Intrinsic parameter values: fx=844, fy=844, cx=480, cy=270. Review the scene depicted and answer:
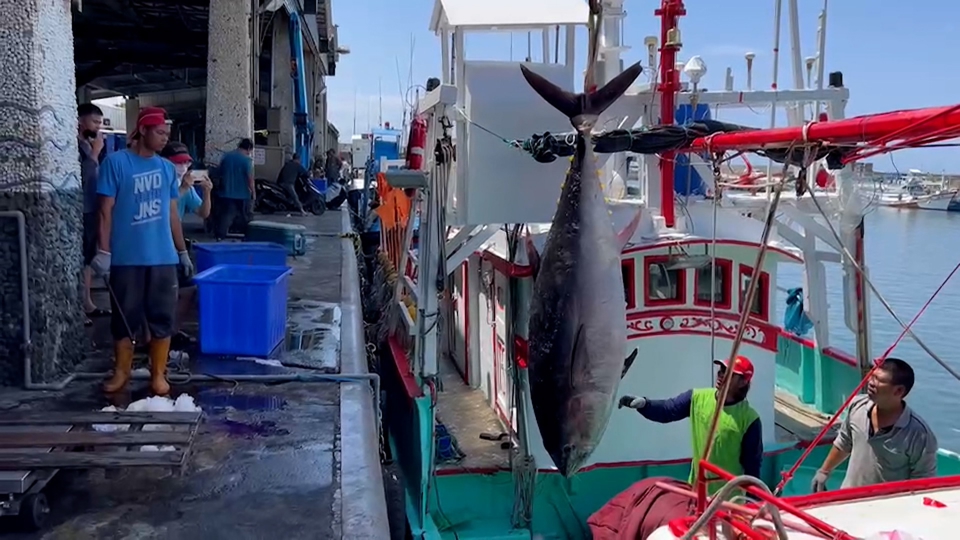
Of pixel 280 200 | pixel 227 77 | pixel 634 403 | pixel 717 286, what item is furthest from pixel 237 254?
pixel 280 200

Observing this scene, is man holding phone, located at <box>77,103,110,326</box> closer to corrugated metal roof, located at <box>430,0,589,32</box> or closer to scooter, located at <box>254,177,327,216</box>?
corrugated metal roof, located at <box>430,0,589,32</box>

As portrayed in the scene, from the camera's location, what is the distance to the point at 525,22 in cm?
634

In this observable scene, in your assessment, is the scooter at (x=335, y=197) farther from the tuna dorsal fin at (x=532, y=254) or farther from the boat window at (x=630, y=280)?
the boat window at (x=630, y=280)

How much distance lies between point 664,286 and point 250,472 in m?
4.66

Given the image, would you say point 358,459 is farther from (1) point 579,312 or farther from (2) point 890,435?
(2) point 890,435

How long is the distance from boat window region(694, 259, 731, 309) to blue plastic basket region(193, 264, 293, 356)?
3.79 m

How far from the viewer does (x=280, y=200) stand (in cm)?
1445

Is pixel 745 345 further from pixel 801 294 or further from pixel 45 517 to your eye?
pixel 45 517

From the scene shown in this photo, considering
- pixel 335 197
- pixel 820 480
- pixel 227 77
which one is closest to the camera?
pixel 820 480

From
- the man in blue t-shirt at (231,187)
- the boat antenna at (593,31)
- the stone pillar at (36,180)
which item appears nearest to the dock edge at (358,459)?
the stone pillar at (36,180)

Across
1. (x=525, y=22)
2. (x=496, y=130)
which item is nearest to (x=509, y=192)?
(x=496, y=130)

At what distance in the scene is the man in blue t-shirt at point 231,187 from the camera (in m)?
10.1

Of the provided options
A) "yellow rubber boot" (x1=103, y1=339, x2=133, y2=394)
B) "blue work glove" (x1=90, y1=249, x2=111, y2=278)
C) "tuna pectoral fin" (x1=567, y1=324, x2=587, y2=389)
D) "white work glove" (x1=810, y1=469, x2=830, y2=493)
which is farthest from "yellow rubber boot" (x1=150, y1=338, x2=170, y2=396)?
"white work glove" (x1=810, y1=469, x2=830, y2=493)

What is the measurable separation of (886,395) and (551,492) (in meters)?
3.25
